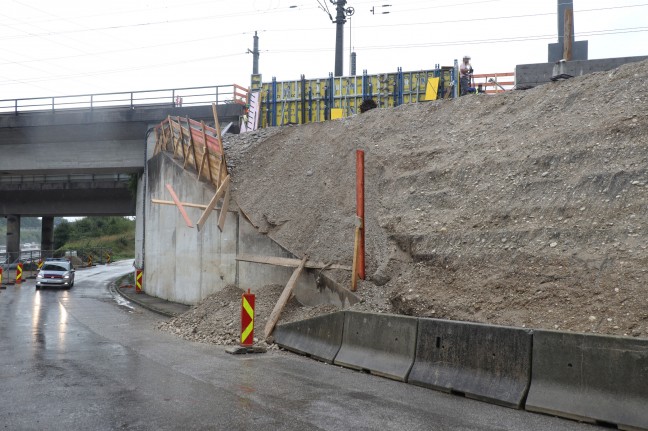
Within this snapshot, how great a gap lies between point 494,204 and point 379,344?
4944 millimetres

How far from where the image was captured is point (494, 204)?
1324 cm

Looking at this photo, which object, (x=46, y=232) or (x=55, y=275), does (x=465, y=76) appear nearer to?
(x=55, y=275)

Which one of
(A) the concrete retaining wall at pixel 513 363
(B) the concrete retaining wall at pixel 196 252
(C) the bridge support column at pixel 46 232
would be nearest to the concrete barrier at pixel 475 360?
(A) the concrete retaining wall at pixel 513 363

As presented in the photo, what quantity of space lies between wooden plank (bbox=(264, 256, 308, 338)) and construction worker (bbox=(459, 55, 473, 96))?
42.2ft

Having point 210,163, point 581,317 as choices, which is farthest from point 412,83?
point 581,317

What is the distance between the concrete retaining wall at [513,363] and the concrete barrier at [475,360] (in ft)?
0.04

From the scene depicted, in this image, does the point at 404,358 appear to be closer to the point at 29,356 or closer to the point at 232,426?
the point at 232,426

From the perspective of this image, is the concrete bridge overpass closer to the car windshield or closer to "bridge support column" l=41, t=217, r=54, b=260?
the car windshield

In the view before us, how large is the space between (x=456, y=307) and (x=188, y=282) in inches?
500

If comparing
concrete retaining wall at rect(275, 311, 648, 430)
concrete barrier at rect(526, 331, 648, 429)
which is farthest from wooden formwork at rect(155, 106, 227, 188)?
concrete barrier at rect(526, 331, 648, 429)

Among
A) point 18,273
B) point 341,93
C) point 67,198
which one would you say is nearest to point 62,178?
point 67,198

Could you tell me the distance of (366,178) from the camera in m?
17.4

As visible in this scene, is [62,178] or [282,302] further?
[62,178]

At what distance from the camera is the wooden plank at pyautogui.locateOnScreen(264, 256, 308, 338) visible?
12852 millimetres
